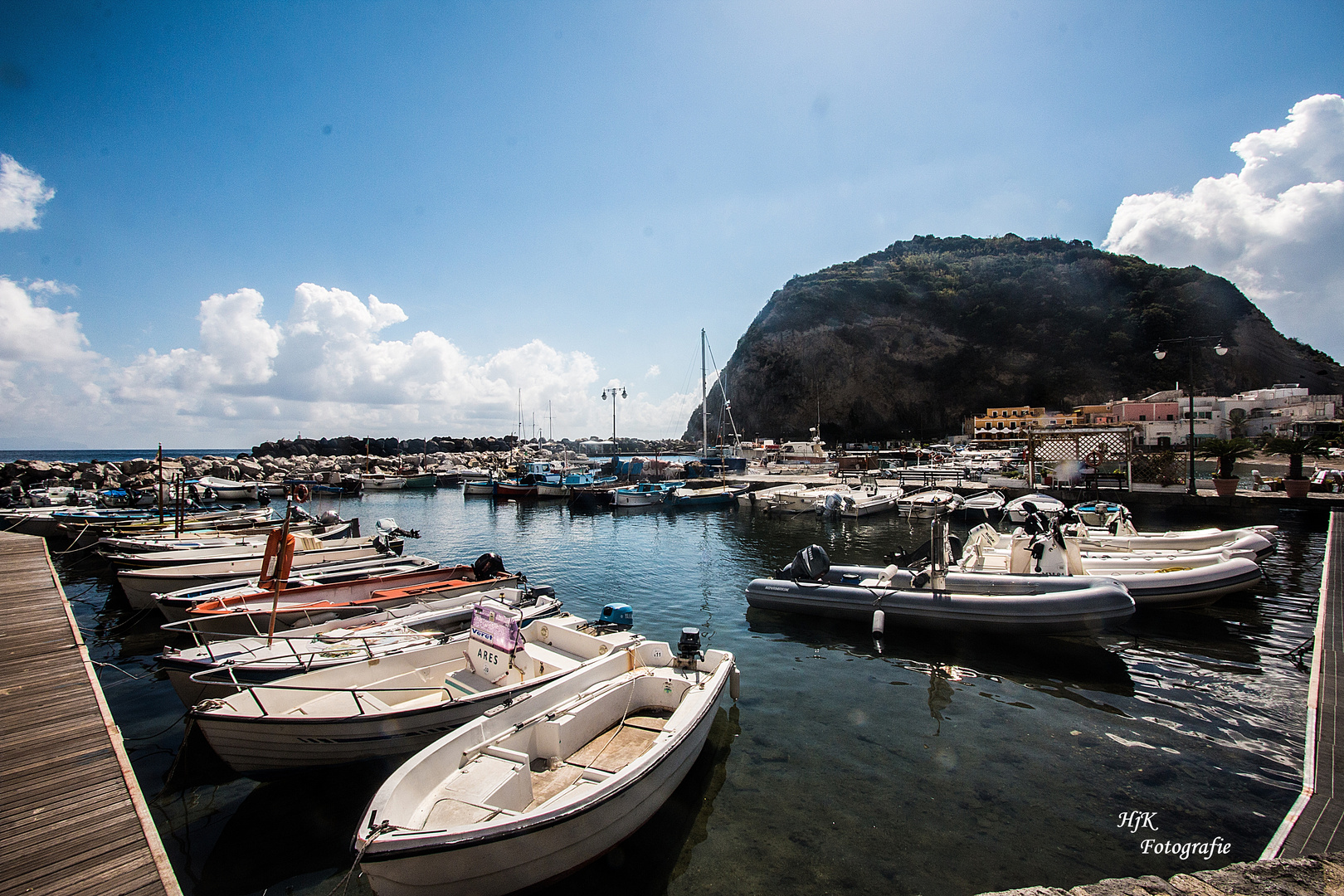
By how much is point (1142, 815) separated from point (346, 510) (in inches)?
1920

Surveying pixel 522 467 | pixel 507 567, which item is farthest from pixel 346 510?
pixel 507 567

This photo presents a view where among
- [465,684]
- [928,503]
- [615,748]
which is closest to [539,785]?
[615,748]

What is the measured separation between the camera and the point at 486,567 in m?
13.9

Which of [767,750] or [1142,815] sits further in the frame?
[767,750]

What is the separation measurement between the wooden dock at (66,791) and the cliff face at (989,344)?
325ft

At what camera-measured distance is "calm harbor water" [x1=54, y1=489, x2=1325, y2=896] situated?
17.5ft

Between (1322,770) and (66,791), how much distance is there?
35.9ft

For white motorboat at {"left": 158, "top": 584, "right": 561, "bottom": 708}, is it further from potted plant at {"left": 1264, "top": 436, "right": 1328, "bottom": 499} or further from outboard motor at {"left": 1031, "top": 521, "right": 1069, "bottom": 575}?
potted plant at {"left": 1264, "top": 436, "right": 1328, "bottom": 499}

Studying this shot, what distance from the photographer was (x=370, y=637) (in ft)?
30.2

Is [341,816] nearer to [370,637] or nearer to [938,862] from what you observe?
[370,637]

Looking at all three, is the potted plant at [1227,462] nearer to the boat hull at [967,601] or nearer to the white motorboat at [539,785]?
the boat hull at [967,601]

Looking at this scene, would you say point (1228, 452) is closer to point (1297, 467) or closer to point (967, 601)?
point (1297, 467)

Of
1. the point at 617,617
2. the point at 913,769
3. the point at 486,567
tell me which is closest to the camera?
the point at 913,769

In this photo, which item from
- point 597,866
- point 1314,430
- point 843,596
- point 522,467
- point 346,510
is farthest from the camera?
point 522,467
